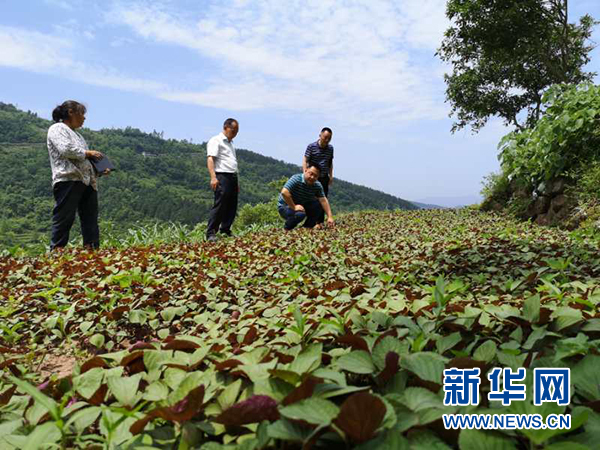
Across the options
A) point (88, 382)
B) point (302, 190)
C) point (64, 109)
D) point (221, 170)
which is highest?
point (64, 109)

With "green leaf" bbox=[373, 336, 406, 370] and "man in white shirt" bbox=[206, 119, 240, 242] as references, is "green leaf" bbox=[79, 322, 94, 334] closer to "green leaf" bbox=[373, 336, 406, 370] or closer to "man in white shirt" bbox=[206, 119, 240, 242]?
"green leaf" bbox=[373, 336, 406, 370]

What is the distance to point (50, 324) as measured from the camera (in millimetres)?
2621

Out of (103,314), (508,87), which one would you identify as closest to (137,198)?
(508,87)

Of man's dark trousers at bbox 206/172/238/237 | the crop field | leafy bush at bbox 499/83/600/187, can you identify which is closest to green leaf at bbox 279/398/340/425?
the crop field

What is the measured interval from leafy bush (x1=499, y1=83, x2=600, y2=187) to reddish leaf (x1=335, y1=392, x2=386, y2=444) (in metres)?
7.61

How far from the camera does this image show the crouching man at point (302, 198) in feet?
25.2

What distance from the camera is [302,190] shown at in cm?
788

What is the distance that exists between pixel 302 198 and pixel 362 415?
7174 mm

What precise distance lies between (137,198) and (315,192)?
47518 millimetres

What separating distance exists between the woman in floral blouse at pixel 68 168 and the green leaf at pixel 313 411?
5.56 meters

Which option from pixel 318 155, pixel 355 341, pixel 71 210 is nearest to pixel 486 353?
pixel 355 341

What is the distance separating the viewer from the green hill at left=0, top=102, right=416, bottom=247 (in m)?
43.9

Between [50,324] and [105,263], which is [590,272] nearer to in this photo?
[50,324]

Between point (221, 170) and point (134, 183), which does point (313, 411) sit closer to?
point (221, 170)
